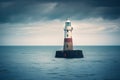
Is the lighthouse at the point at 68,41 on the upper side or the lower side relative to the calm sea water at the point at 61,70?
upper

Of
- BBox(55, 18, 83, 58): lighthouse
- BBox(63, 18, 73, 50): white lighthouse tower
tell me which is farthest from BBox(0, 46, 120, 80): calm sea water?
BBox(63, 18, 73, 50): white lighthouse tower

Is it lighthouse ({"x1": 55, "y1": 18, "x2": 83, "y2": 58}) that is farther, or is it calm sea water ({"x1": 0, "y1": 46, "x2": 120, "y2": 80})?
lighthouse ({"x1": 55, "y1": 18, "x2": 83, "y2": 58})

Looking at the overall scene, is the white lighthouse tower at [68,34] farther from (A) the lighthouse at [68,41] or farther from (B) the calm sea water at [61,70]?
(B) the calm sea water at [61,70]

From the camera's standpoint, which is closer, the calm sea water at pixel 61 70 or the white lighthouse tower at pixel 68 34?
the calm sea water at pixel 61 70

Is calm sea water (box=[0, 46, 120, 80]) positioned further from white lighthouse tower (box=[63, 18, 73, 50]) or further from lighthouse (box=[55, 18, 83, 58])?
white lighthouse tower (box=[63, 18, 73, 50])

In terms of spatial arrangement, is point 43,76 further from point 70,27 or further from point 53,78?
point 70,27

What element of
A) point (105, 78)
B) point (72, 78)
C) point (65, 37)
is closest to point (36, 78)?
point (72, 78)

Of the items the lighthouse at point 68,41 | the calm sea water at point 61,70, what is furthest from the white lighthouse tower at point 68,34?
the calm sea water at point 61,70

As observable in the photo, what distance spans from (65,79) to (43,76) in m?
4.97

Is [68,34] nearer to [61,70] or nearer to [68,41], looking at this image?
[68,41]

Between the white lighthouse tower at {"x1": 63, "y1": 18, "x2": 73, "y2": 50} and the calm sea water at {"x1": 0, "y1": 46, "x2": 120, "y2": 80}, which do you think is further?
the white lighthouse tower at {"x1": 63, "y1": 18, "x2": 73, "y2": 50}

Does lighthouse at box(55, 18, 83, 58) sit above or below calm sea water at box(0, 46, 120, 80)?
above

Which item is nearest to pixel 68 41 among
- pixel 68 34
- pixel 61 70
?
pixel 68 34

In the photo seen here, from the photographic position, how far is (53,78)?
160 feet
